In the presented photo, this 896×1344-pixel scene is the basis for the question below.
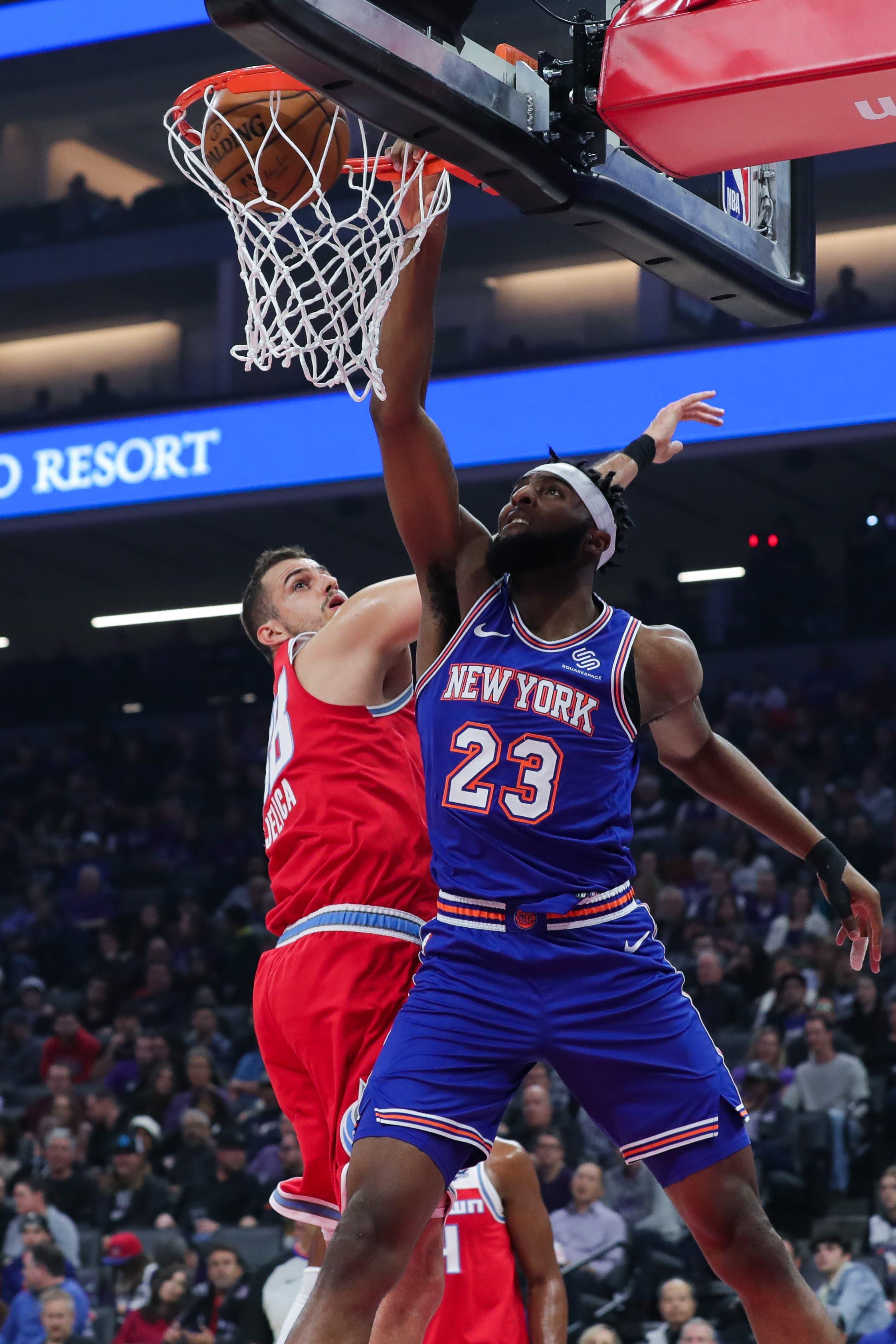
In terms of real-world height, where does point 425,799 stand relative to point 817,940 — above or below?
above

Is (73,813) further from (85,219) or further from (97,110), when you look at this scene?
(97,110)

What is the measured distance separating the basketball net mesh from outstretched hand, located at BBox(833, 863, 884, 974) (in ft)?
5.22

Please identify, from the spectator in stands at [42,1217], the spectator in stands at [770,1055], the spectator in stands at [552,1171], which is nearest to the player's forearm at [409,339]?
the spectator in stands at [552,1171]

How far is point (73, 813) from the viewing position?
1712 centimetres

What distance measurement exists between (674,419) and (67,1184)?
7730 millimetres

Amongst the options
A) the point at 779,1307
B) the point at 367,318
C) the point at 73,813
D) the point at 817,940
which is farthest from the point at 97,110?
the point at 779,1307

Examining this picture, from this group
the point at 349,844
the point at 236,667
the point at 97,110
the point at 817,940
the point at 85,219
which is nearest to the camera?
the point at 349,844

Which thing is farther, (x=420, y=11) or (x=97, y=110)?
(x=97, y=110)

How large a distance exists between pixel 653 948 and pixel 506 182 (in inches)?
64.5

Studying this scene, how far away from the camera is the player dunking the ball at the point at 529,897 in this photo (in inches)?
129

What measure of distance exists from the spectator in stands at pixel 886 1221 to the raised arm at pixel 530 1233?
12.2ft

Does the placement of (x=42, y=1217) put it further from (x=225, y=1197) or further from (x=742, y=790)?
(x=742, y=790)

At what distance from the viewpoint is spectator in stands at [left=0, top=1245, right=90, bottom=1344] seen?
28.6 ft

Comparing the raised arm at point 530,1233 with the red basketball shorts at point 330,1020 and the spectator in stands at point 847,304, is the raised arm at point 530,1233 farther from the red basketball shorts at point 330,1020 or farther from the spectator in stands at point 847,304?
the spectator in stands at point 847,304
